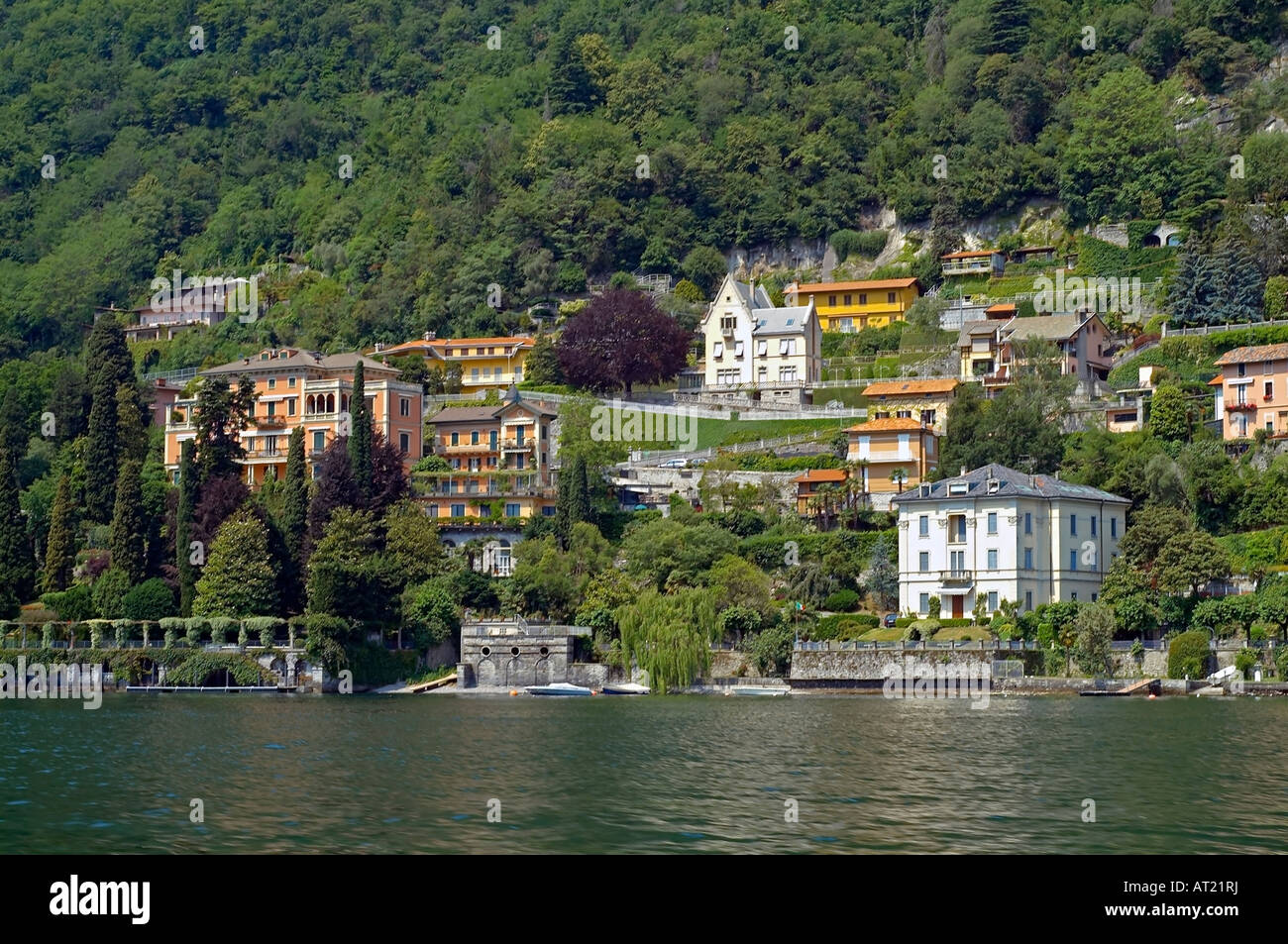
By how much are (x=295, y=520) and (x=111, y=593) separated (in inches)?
345

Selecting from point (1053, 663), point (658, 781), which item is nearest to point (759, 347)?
point (1053, 663)

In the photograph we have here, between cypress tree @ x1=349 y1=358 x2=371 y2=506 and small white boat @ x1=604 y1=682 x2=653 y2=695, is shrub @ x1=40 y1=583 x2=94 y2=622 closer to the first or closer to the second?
A: cypress tree @ x1=349 y1=358 x2=371 y2=506

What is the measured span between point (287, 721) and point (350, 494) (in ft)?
101

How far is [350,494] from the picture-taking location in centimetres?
9219

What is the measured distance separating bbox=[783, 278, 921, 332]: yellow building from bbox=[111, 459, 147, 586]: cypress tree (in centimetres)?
5083

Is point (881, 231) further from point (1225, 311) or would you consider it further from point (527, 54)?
point (527, 54)

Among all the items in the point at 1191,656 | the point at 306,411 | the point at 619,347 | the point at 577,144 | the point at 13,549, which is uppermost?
the point at 577,144

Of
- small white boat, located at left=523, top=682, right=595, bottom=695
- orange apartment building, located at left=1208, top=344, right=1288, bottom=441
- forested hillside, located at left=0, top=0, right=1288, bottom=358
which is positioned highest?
forested hillside, located at left=0, top=0, right=1288, bottom=358

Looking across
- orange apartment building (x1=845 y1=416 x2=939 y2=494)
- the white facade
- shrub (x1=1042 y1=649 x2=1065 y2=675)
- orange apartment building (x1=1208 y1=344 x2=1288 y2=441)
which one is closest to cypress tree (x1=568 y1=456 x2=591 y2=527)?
orange apartment building (x1=845 y1=416 x2=939 y2=494)

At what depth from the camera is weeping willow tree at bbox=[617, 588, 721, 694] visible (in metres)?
80.6

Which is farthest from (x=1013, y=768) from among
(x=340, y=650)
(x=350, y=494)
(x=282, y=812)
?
(x=350, y=494)

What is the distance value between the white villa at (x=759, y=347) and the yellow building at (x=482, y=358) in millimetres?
11877

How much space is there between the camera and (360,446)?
310 ft

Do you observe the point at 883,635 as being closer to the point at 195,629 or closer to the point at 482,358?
the point at 195,629
